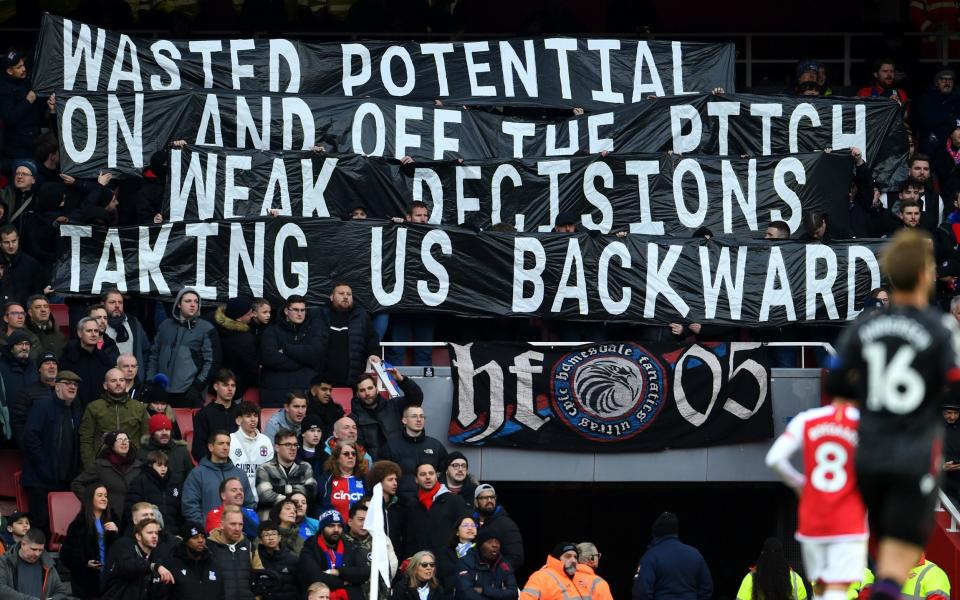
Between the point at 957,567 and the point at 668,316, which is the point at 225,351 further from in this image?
the point at 957,567

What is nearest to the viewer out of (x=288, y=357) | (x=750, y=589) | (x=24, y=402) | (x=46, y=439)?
(x=750, y=589)

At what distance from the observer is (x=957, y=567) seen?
15.2 m

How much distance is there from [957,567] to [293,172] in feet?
23.2

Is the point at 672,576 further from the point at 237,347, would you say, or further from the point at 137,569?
the point at 237,347

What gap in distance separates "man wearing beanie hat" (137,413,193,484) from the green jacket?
0.35m

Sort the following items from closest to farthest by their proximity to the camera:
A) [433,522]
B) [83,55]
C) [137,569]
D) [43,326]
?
[137,569] → [433,522] → [43,326] → [83,55]

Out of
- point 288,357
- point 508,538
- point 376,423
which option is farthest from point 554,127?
point 508,538

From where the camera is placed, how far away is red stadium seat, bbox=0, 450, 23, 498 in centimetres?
1623

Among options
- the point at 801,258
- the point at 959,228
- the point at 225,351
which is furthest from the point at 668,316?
the point at 225,351

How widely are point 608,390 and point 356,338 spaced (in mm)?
2526

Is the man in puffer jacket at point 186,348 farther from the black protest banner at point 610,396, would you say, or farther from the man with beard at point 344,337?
the black protest banner at point 610,396

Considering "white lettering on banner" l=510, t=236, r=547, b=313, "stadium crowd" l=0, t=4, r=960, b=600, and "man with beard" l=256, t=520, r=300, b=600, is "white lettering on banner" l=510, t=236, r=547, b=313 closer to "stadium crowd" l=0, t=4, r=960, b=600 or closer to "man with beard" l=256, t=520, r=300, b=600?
"stadium crowd" l=0, t=4, r=960, b=600

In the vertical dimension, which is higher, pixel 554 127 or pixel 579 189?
pixel 554 127

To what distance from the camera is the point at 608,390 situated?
17438 mm
